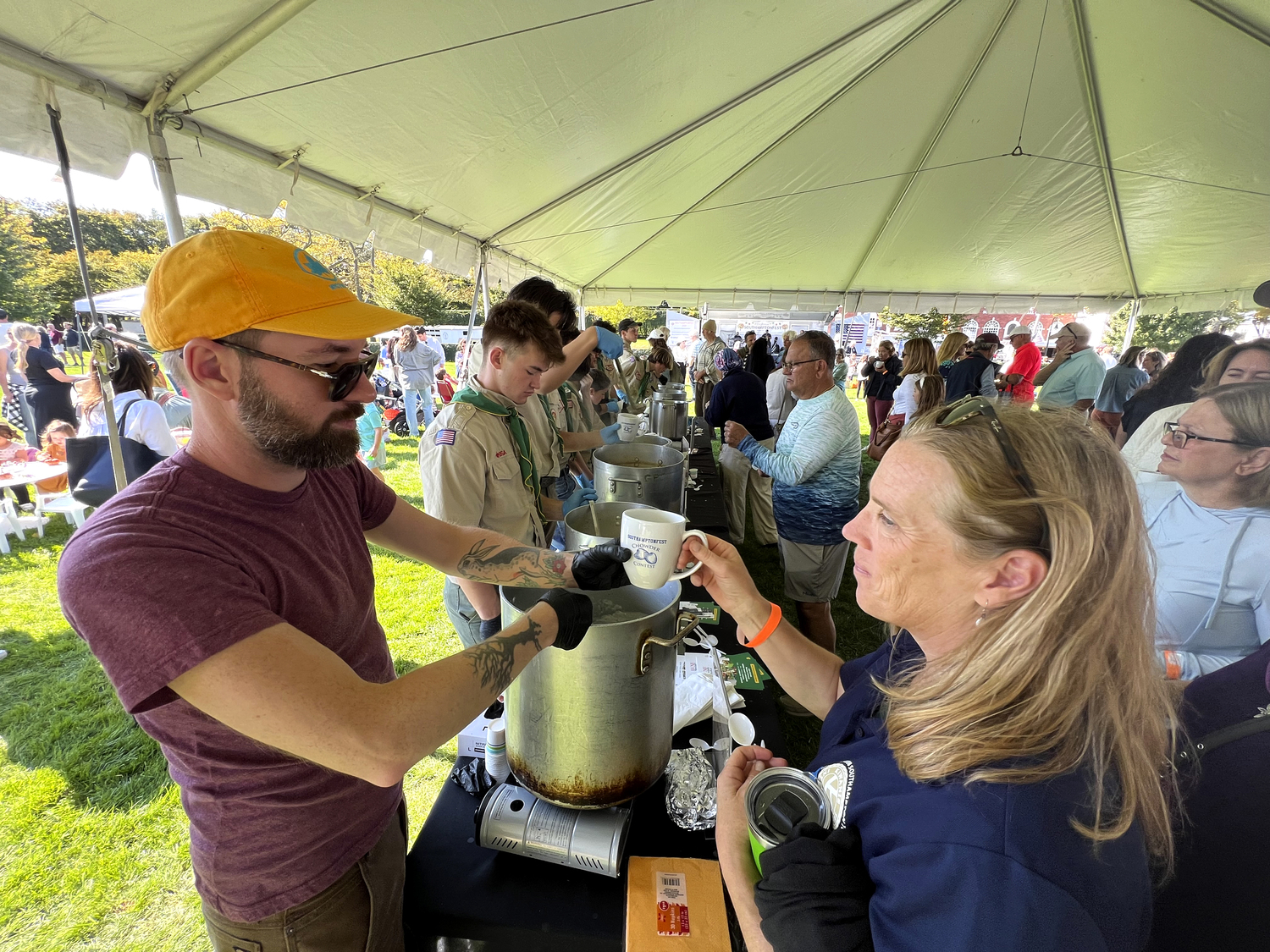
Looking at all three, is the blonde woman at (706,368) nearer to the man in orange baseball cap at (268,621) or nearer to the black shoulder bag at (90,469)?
the black shoulder bag at (90,469)

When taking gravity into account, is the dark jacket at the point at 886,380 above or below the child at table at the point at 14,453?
above

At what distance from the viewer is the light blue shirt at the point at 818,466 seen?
296 cm

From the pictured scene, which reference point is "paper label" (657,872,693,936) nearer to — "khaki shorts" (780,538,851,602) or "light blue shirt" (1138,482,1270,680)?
"light blue shirt" (1138,482,1270,680)

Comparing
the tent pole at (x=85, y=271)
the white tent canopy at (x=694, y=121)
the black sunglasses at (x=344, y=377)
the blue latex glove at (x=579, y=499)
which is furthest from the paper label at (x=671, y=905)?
the white tent canopy at (x=694, y=121)

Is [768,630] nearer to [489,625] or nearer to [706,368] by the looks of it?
[489,625]

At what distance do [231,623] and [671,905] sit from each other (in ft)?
3.06

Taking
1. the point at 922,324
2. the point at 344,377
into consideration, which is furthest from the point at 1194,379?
the point at 922,324

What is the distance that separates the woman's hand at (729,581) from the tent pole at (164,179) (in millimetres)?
2428

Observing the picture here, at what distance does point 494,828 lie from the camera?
1.10 metres

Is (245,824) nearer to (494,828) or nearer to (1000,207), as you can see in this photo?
(494,828)

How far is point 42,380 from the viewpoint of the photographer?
6.35 m

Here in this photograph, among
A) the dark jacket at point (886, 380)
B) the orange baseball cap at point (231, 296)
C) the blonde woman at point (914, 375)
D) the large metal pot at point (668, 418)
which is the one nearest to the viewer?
the orange baseball cap at point (231, 296)

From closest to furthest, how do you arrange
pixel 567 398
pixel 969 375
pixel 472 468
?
pixel 472 468, pixel 567 398, pixel 969 375

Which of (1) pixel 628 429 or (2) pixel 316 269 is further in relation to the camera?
(1) pixel 628 429
